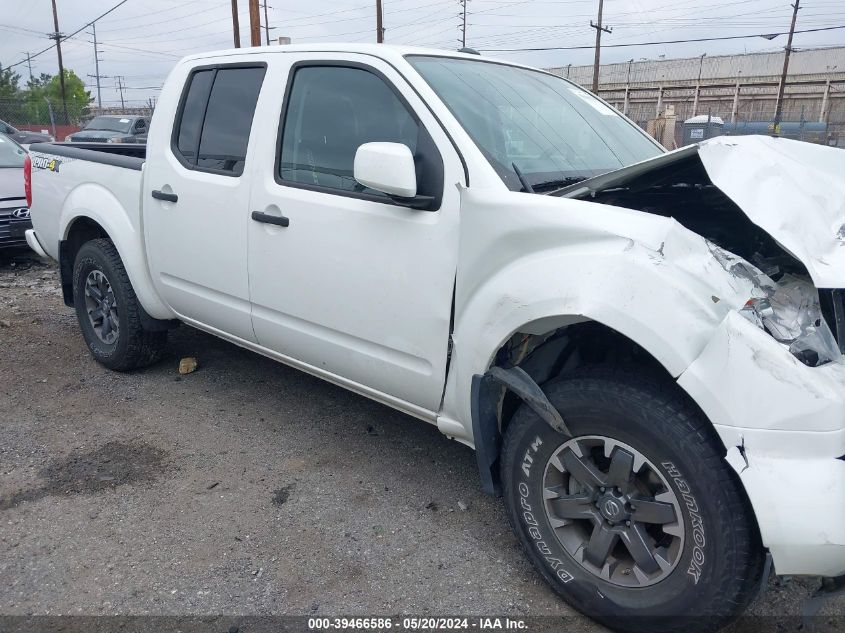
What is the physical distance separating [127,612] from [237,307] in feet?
5.06

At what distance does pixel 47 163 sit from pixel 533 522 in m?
4.12

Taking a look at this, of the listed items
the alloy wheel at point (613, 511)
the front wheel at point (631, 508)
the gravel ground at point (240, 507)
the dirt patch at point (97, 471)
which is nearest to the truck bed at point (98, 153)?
the gravel ground at point (240, 507)

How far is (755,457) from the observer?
1.87 metres

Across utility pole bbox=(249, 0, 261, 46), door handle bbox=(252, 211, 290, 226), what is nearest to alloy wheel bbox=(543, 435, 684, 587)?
door handle bbox=(252, 211, 290, 226)

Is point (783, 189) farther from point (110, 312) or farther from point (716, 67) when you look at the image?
point (716, 67)

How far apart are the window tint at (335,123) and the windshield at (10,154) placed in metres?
6.17

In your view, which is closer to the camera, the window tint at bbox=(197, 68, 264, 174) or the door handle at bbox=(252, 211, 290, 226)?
the door handle at bbox=(252, 211, 290, 226)

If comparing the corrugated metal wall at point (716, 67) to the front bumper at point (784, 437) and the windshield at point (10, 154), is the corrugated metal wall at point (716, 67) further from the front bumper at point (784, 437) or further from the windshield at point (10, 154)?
the front bumper at point (784, 437)

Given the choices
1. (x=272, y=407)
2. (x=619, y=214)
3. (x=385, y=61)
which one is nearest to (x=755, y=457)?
(x=619, y=214)

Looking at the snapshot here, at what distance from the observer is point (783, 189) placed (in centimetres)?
216

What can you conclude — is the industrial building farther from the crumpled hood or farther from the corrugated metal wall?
the crumpled hood

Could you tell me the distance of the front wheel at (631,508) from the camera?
2.00 meters

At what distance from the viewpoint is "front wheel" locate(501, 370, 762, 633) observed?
200cm

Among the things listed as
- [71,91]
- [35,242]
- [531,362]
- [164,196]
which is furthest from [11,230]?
[71,91]
